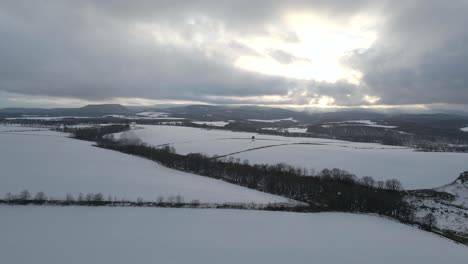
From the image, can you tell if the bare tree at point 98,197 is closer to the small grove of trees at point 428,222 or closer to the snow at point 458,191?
the small grove of trees at point 428,222

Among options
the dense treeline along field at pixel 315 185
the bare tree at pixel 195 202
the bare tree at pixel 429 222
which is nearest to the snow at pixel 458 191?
the dense treeline along field at pixel 315 185

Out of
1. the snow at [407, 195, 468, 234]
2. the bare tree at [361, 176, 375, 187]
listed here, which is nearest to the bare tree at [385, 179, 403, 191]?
the bare tree at [361, 176, 375, 187]

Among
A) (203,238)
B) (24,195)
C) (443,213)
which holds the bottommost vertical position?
(443,213)

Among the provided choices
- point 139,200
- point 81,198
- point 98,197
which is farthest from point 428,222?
point 81,198

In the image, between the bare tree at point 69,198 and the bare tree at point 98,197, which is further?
the bare tree at point 98,197

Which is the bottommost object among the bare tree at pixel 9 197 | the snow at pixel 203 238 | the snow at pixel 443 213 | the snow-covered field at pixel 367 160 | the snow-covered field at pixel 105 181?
the snow at pixel 443 213

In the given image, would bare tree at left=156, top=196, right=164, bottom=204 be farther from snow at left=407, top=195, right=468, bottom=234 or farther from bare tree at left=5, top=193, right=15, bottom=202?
snow at left=407, top=195, right=468, bottom=234

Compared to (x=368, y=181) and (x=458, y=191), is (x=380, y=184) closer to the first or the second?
(x=368, y=181)
